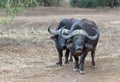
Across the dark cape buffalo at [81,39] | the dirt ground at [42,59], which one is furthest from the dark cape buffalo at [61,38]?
the dirt ground at [42,59]

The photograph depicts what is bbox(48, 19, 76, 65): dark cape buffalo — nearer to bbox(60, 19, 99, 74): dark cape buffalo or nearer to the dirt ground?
bbox(60, 19, 99, 74): dark cape buffalo

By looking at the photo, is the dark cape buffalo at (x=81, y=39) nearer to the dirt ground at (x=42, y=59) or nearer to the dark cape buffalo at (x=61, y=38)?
the dark cape buffalo at (x=61, y=38)

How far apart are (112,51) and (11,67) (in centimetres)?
526

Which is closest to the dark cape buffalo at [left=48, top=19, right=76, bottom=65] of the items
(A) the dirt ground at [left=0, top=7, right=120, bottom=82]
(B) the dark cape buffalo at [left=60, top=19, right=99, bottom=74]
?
(B) the dark cape buffalo at [left=60, top=19, right=99, bottom=74]

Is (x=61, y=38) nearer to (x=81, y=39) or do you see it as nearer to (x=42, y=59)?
(x=81, y=39)

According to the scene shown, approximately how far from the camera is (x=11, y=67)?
14008 mm

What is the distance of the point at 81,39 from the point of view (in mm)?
12547

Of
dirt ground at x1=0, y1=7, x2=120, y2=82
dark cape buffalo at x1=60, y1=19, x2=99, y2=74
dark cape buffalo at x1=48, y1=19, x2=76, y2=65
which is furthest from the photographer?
dark cape buffalo at x1=48, y1=19, x2=76, y2=65

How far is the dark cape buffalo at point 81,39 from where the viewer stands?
1252 centimetres

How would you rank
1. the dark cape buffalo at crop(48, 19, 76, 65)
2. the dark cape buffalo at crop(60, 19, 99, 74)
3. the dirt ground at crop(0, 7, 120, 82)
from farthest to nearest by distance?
the dark cape buffalo at crop(48, 19, 76, 65) → the dark cape buffalo at crop(60, 19, 99, 74) → the dirt ground at crop(0, 7, 120, 82)

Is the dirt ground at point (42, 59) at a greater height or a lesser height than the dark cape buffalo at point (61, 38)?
lesser

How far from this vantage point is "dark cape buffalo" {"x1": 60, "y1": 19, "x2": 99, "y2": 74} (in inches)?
493

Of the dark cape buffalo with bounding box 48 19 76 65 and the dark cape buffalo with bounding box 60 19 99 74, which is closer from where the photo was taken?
the dark cape buffalo with bounding box 60 19 99 74

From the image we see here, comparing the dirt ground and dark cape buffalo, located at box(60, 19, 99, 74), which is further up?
dark cape buffalo, located at box(60, 19, 99, 74)
